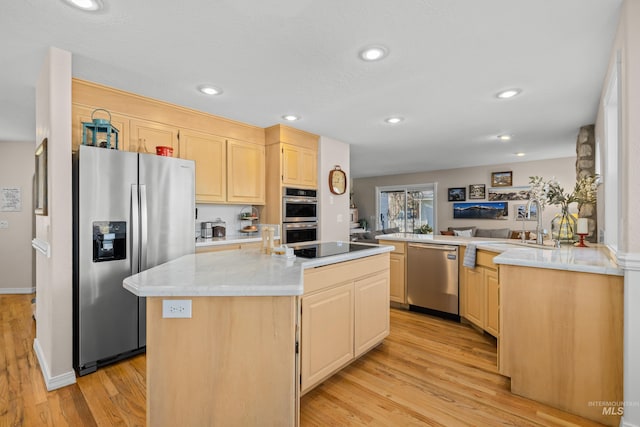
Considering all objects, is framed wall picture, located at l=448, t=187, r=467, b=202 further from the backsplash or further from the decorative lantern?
the decorative lantern

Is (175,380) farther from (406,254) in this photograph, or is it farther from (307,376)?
(406,254)

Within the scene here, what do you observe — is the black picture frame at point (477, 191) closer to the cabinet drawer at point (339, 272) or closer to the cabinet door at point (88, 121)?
the cabinet drawer at point (339, 272)

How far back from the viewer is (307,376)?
1.90 meters

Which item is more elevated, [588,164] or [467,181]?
[467,181]

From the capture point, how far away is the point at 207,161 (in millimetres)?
3473

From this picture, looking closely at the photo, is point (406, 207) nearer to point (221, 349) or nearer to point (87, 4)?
point (221, 349)

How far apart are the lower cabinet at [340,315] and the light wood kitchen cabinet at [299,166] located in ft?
6.16

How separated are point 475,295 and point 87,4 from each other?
12.3 ft

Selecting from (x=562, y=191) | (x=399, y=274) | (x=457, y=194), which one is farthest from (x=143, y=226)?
(x=457, y=194)

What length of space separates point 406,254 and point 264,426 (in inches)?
108

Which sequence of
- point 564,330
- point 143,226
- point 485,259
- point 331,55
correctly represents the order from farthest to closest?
point 485,259 → point 143,226 → point 331,55 → point 564,330

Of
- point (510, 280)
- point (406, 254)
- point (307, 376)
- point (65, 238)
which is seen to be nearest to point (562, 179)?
point (406, 254)

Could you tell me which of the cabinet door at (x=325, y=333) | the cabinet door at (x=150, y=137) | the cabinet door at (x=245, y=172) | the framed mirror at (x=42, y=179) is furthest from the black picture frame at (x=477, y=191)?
the framed mirror at (x=42, y=179)

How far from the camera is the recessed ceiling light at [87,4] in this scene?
159 cm
